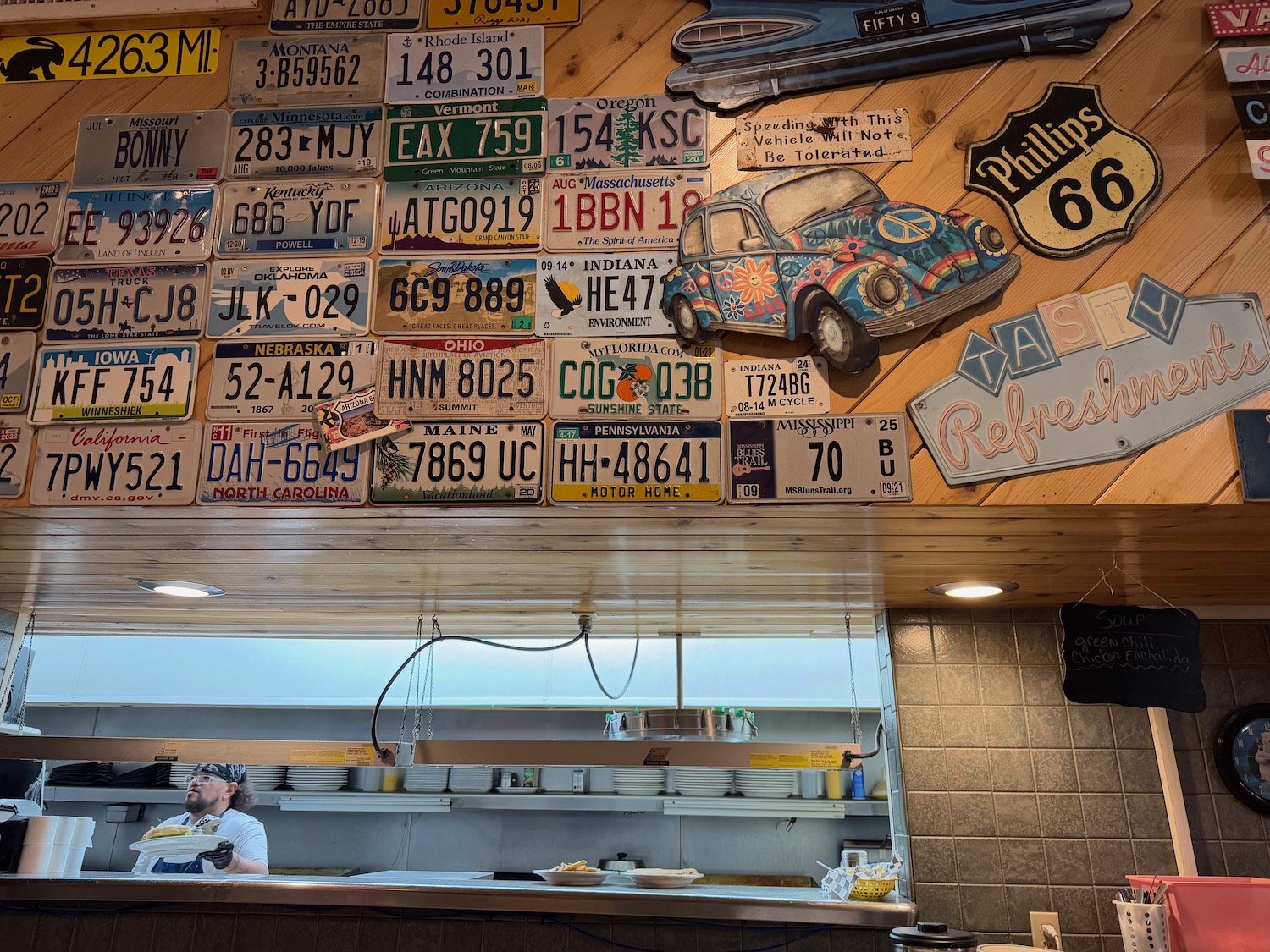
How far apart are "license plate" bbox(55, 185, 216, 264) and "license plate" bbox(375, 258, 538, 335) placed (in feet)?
1.79

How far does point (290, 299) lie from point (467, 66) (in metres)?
0.85

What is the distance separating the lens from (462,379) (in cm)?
244

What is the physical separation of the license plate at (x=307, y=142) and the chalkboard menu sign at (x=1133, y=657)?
8.41 feet

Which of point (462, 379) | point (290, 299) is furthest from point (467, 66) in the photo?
point (462, 379)

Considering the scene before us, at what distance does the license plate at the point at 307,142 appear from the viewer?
2621 mm

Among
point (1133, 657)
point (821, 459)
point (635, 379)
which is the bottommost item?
point (1133, 657)

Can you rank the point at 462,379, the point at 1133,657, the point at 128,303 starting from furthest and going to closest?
1. the point at 1133,657
2. the point at 128,303
3. the point at 462,379

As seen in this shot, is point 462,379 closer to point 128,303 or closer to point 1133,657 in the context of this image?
point 128,303

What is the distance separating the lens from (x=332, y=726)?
611 centimetres

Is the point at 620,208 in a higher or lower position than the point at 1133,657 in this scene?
higher

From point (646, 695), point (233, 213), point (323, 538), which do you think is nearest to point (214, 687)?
point (646, 695)

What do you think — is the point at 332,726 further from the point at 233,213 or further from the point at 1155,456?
the point at 1155,456

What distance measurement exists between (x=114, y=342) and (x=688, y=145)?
1.65 m

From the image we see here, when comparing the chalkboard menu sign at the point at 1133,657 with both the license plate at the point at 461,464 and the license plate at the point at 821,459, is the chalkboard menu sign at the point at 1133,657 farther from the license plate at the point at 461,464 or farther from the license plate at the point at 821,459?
the license plate at the point at 461,464
